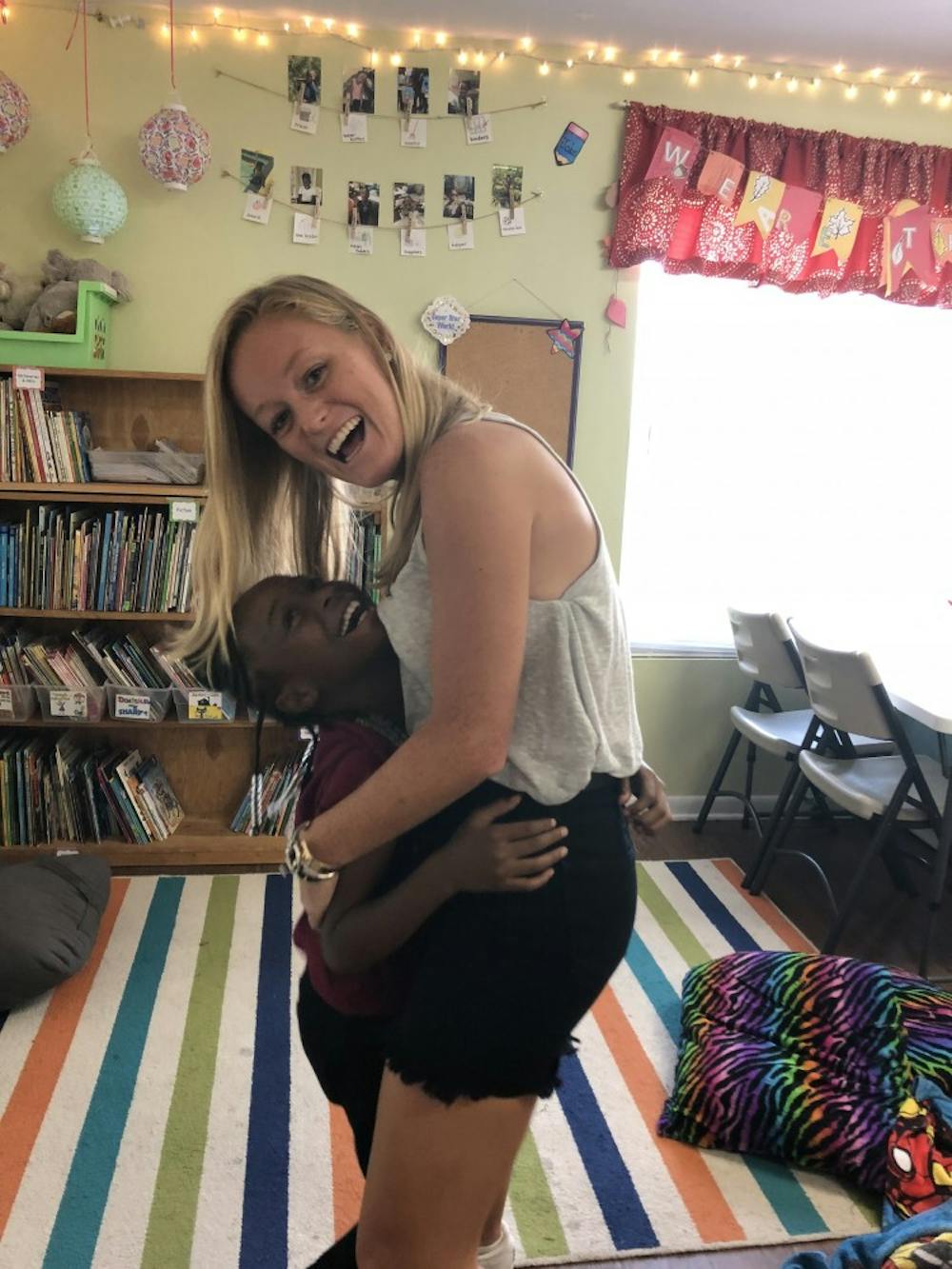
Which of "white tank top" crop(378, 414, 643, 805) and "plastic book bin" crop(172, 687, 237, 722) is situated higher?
"white tank top" crop(378, 414, 643, 805)

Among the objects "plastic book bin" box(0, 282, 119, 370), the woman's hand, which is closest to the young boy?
the woman's hand

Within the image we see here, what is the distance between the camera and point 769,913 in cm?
267

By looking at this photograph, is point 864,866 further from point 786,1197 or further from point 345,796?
point 345,796

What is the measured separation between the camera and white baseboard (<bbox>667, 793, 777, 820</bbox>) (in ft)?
11.1

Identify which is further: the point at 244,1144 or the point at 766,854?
the point at 766,854

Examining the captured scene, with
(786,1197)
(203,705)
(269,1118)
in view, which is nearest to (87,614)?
(203,705)

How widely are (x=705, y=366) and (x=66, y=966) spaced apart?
2691 mm

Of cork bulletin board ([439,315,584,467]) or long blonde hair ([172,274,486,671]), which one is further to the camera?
cork bulletin board ([439,315,584,467])

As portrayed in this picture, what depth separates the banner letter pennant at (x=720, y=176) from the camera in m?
2.85

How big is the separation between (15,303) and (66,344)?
223 mm

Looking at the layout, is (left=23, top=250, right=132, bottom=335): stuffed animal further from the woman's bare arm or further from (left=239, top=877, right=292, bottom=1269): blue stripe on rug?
the woman's bare arm

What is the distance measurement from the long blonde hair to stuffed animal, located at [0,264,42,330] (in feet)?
6.85

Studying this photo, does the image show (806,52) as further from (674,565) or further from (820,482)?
(674,565)

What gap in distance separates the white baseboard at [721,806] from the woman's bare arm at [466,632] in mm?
2731
